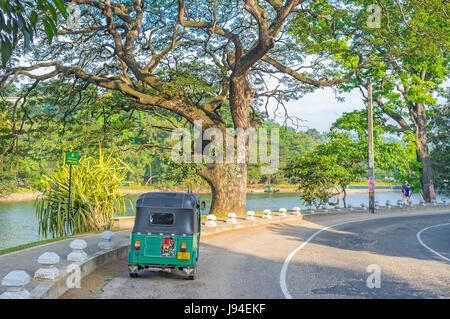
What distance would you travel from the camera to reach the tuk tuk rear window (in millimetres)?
9203

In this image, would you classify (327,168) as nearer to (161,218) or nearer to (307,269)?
(307,269)

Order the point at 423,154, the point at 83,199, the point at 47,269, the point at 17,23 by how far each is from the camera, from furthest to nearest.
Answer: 1. the point at 423,154
2. the point at 83,199
3. the point at 47,269
4. the point at 17,23

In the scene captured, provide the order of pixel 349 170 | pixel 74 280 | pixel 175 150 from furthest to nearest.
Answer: pixel 349 170 < pixel 175 150 < pixel 74 280

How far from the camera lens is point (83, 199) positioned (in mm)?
15602

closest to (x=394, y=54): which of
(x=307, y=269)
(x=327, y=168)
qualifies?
(x=327, y=168)

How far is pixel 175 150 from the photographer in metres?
23.4

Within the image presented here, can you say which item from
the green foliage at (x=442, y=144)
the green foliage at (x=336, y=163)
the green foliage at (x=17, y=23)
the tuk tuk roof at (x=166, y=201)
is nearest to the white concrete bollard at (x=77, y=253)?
the tuk tuk roof at (x=166, y=201)

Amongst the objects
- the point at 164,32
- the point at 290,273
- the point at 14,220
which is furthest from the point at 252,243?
the point at 14,220

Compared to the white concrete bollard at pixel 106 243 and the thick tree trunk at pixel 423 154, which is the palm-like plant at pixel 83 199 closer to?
the white concrete bollard at pixel 106 243

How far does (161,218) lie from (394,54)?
18.7 meters

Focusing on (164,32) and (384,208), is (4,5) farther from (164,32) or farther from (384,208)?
(384,208)

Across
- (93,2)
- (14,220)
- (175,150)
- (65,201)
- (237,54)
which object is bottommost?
(14,220)

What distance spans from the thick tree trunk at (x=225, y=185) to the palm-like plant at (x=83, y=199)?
6.37 m

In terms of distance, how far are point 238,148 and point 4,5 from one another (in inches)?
753
